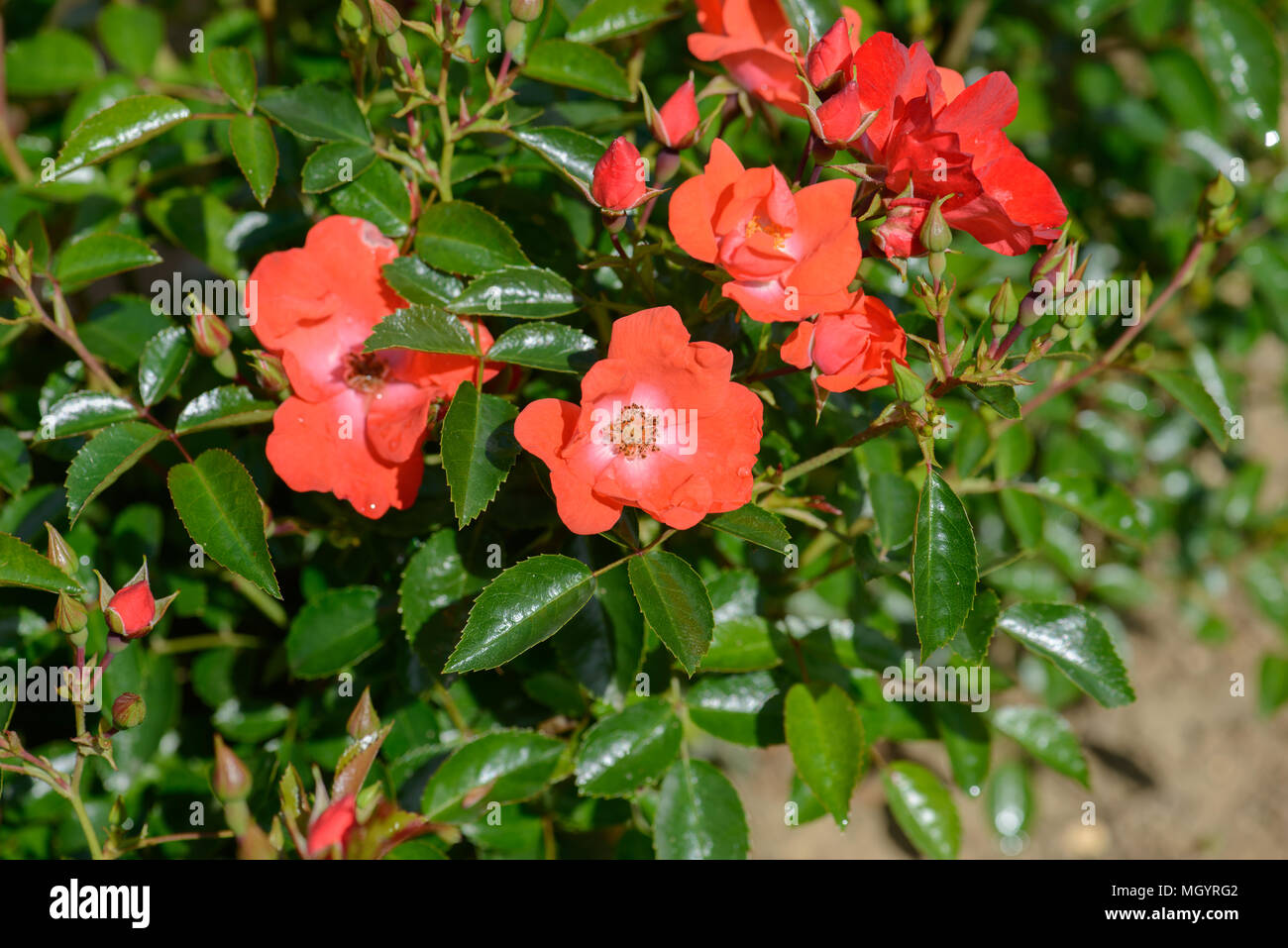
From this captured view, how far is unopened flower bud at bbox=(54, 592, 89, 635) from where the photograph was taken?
4.78ft

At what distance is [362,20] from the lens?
5.33 ft

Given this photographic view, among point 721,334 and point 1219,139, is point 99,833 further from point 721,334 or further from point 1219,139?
point 1219,139

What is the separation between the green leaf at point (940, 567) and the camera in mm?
1391

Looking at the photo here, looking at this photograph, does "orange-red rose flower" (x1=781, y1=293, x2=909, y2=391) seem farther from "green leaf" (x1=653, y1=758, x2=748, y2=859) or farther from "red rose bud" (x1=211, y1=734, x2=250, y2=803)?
"red rose bud" (x1=211, y1=734, x2=250, y2=803)

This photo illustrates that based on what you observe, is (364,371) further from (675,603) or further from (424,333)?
(675,603)

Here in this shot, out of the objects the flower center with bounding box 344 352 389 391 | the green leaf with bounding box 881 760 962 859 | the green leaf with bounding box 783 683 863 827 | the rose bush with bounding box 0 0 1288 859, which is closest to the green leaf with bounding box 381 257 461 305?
the rose bush with bounding box 0 0 1288 859

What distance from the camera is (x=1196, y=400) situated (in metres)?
1.89

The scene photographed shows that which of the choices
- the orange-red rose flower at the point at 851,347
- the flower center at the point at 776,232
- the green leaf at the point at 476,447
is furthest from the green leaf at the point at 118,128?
the orange-red rose flower at the point at 851,347

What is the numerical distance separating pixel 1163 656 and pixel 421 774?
9.97 ft

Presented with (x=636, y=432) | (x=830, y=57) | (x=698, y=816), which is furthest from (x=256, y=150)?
(x=698, y=816)

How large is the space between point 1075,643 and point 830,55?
1056 millimetres

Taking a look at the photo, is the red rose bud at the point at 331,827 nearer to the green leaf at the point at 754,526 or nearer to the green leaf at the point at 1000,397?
the green leaf at the point at 754,526

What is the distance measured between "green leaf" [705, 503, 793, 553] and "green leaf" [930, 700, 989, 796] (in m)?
0.86

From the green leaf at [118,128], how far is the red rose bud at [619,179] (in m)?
0.86
